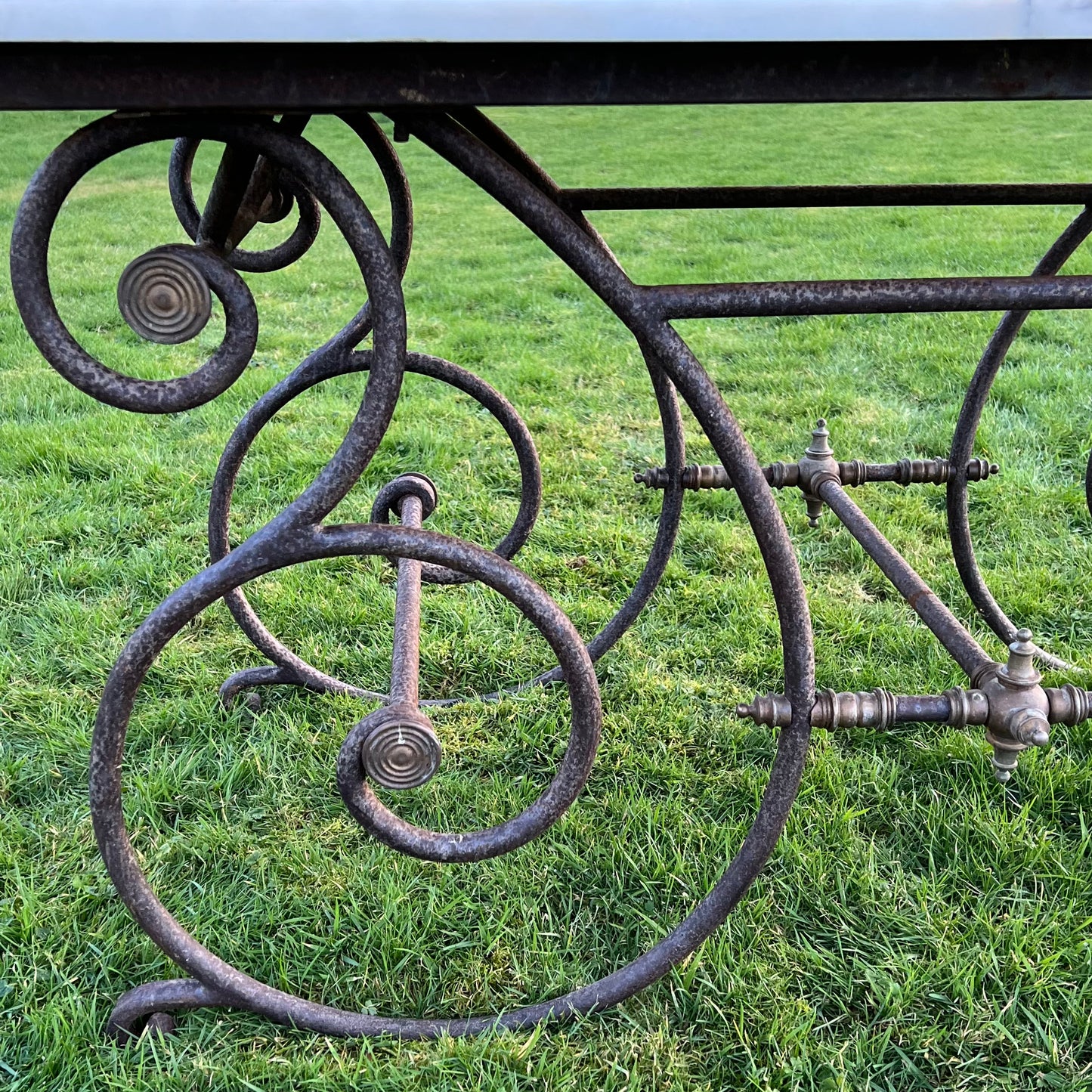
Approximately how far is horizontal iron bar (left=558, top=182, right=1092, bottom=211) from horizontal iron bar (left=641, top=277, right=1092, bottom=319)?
0.33m

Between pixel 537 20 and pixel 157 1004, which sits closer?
pixel 537 20

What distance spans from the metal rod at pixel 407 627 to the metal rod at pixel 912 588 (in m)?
0.69

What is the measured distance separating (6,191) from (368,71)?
7732 mm

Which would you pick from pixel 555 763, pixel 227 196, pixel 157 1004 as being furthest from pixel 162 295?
pixel 555 763

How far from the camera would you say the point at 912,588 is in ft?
4.55

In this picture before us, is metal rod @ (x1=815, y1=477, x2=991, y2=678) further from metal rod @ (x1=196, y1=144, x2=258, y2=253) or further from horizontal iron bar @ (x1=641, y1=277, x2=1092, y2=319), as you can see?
metal rod @ (x1=196, y1=144, x2=258, y2=253)

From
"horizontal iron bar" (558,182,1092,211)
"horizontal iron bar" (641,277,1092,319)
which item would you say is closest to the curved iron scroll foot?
"horizontal iron bar" (641,277,1092,319)

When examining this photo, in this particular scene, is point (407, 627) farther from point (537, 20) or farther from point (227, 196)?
point (537, 20)

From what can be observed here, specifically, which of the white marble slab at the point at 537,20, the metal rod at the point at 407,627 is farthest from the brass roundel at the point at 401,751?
the white marble slab at the point at 537,20

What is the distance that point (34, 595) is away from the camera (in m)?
2.11

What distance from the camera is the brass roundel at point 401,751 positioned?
40.7 inches

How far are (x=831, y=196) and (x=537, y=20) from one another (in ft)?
2.28

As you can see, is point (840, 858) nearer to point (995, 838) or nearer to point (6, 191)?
point (995, 838)

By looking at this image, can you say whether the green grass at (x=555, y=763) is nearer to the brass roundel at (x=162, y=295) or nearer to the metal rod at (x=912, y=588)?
the metal rod at (x=912, y=588)
